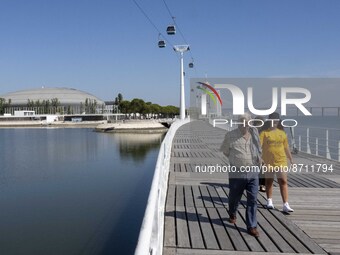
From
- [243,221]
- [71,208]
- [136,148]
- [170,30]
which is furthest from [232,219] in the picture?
[136,148]

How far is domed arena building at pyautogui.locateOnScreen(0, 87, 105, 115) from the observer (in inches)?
6048

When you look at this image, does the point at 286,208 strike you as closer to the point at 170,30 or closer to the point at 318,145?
the point at 318,145

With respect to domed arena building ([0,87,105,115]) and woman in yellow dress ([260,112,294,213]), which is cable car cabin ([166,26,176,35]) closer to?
woman in yellow dress ([260,112,294,213])

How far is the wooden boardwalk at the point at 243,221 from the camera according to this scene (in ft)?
14.6

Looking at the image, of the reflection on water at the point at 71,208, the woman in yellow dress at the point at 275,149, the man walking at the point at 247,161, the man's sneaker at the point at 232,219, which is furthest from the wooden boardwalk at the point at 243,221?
the reflection on water at the point at 71,208

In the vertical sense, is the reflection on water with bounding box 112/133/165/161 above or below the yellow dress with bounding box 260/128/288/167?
below

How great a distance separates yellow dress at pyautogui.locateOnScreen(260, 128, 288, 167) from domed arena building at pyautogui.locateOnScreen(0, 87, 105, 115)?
156714 millimetres

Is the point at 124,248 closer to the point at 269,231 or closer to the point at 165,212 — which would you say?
the point at 165,212

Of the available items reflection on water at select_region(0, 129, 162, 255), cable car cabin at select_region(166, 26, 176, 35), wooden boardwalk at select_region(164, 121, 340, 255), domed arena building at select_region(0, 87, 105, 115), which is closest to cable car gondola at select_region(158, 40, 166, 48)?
cable car cabin at select_region(166, 26, 176, 35)

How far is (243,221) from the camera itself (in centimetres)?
539

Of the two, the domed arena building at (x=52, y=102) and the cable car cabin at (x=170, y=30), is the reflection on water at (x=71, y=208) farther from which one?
the domed arena building at (x=52, y=102)

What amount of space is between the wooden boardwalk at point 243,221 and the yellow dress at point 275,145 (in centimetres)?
93

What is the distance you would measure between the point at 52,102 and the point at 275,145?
16123 centimetres

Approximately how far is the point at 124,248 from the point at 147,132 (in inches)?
2862
